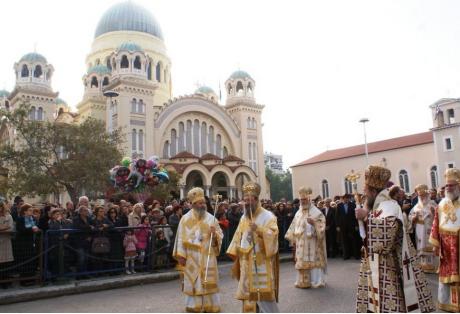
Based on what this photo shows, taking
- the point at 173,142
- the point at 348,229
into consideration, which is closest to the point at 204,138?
the point at 173,142

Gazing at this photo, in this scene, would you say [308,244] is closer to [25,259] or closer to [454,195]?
[454,195]

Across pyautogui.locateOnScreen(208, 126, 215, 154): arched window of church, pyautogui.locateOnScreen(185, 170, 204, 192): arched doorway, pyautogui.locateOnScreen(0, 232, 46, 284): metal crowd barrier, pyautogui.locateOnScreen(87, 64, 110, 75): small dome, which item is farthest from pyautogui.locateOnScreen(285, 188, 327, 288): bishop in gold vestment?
pyautogui.locateOnScreen(87, 64, 110, 75): small dome

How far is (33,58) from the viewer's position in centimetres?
3984

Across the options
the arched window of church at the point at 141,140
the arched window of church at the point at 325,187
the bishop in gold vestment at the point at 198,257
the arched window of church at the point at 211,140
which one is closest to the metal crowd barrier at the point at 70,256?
the bishop in gold vestment at the point at 198,257

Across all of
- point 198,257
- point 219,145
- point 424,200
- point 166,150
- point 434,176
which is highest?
point 219,145

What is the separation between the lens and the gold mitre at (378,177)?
4.41m

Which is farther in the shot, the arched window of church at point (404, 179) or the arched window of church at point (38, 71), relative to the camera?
the arched window of church at point (404, 179)

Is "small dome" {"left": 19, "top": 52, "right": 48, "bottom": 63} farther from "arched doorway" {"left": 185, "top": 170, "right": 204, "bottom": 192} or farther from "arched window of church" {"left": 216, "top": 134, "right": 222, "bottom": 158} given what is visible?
"arched window of church" {"left": 216, "top": 134, "right": 222, "bottom": 158}

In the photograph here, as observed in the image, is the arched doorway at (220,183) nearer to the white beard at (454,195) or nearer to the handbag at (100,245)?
the handbag at (100,245)

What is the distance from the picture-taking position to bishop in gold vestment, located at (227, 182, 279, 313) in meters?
5.55

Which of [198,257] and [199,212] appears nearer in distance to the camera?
[198,257]

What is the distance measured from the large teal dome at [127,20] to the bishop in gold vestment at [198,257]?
46.9 meters

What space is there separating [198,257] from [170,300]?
179 cm

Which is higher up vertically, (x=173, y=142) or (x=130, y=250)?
(x=173, y=142)
